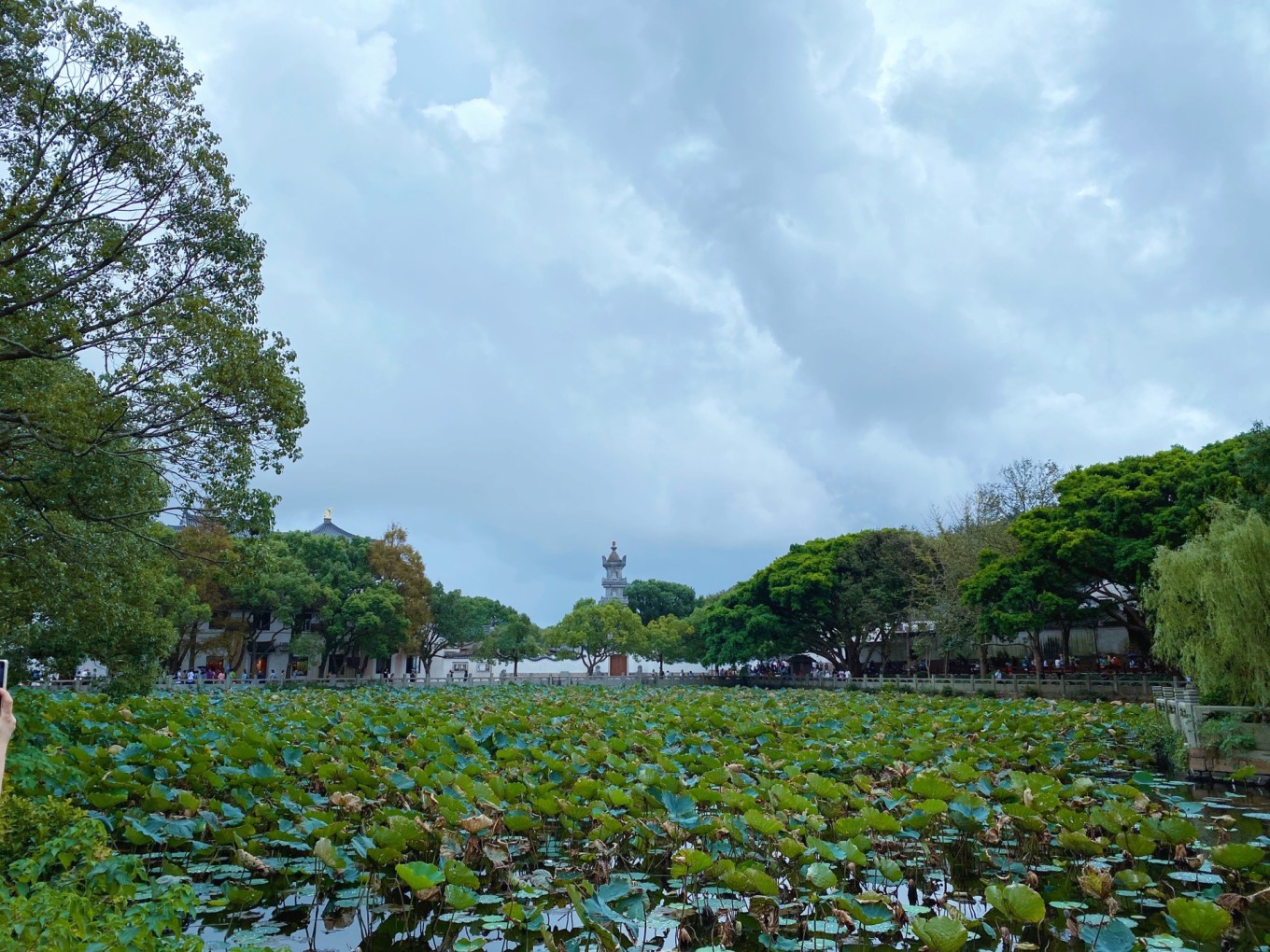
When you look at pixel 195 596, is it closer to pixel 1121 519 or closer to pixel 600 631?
pixel 600 631

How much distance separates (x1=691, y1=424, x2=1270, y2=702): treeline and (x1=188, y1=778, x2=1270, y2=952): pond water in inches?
282

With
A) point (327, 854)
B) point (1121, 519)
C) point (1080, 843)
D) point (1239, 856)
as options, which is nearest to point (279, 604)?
point (1121, 519)

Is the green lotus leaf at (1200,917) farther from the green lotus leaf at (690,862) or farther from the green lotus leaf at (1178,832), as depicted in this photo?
the green lotus leaf at (690,862)

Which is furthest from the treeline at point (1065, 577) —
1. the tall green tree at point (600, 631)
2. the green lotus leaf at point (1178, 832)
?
the green lotus leaf at point (1178, 832)

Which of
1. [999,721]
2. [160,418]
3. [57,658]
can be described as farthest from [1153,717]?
[57,658]

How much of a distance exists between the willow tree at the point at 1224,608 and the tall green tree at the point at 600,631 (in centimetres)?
3399

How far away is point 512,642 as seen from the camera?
43.8 metres

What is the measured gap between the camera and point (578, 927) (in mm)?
4727

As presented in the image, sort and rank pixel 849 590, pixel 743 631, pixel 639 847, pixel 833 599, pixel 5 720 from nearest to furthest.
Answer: pixel 5 720 → pixel 639 847 → pixel 849 590 → pixel 833 599 → pixel 743 631

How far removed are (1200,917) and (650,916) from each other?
2772mm

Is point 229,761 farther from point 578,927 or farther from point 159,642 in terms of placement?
point 159,642

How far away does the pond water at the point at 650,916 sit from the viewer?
177 inches

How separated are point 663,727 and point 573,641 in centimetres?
3374

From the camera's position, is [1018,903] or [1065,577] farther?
[1065,577]
